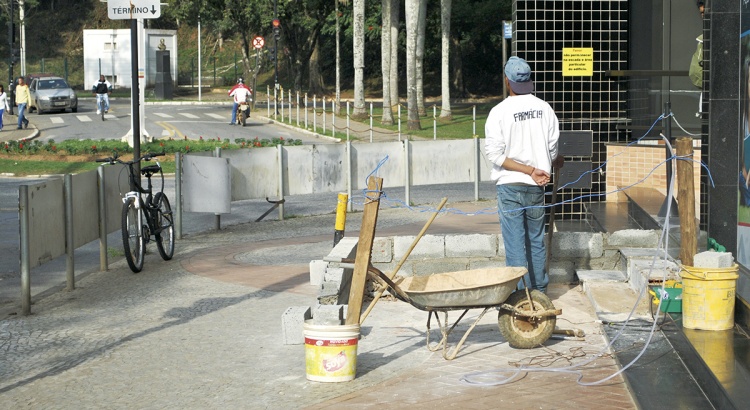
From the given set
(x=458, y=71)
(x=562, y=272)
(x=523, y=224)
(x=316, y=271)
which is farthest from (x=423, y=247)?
(x=458, y=71)

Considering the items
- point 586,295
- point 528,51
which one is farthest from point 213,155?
point 586,295

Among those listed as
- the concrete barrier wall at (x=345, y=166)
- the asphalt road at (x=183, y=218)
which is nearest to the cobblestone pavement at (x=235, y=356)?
the asphalt road at (x=183, y=218)

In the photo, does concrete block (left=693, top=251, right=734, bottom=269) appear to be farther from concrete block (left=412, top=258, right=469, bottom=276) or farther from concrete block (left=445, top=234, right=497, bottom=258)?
Result: concrete block (left=412, top=258, right=469, bottom=276)

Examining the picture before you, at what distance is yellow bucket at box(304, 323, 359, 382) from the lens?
7305 mm

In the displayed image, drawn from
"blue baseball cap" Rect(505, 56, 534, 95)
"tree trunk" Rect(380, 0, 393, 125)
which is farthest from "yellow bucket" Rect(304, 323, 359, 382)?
"tree trunk" Rect(380, 0, 393, 125)

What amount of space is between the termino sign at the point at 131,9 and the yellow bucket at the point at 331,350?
949 cm

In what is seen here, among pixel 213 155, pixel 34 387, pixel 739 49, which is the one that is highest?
pixel 739 49

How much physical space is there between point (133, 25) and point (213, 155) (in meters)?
2.46

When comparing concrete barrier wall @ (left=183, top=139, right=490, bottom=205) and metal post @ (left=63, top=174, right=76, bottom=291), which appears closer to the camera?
metal post @ (left=63, top=174, right=76, bottom=291)

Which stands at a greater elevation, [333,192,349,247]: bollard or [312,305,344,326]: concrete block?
[333,192,349,247]: bollard

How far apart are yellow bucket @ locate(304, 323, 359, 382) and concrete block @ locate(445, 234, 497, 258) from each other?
12.0 feet

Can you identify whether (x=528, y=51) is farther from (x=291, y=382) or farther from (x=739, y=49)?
(x=291, y=382)

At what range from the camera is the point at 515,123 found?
8703mm

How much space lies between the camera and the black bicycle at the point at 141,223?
39.9 ft
